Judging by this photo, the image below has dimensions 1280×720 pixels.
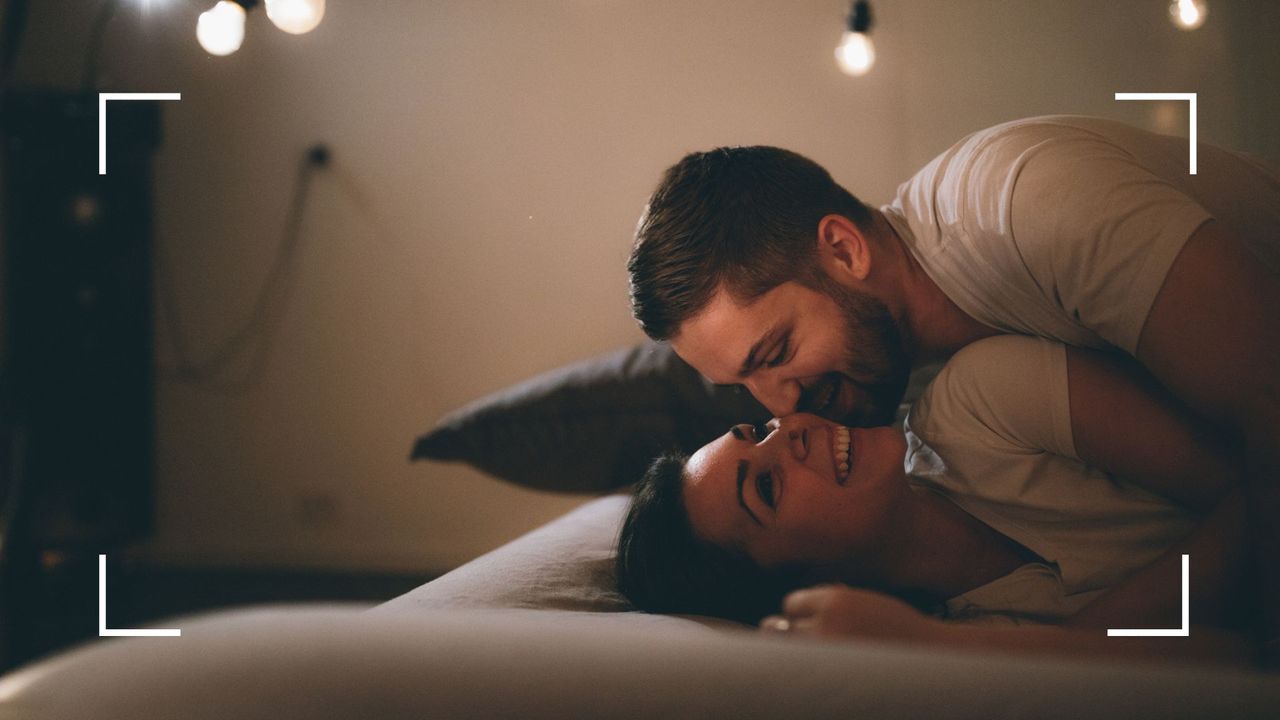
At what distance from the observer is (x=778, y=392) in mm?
1032

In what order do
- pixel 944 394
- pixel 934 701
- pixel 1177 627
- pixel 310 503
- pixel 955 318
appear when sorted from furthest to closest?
pixel 310 503
pixel 955 318
pixel 944 394
pixel 1177 627
pixel 934 701

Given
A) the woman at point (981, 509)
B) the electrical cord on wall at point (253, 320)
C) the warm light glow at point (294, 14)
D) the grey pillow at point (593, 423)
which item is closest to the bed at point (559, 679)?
the woman at point (981, 509)

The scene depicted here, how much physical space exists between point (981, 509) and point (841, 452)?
0.50 ft

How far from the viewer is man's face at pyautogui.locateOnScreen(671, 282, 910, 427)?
3.35 ft

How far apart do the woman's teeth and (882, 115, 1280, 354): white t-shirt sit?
9.0 inches

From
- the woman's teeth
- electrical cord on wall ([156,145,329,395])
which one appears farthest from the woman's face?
electrical cord on wall ([156,145,329,395])

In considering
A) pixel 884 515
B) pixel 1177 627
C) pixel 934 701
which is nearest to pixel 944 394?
pixel 884 515

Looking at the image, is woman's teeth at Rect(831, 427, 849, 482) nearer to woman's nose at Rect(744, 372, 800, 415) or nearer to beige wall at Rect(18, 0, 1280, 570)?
woman's nose at Rect(744, 372, 800, 415)

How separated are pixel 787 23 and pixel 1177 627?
4.34 feet

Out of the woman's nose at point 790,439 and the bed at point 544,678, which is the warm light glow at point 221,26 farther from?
the bed at point 544,678

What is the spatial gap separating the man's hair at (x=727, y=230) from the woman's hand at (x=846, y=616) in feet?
1.80

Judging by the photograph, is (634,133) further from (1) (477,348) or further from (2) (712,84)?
(1) (477,348)

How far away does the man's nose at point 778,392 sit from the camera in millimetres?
1027

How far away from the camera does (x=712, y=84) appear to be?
173cm
